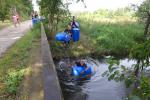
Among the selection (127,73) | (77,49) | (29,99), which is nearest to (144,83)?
(127,73)

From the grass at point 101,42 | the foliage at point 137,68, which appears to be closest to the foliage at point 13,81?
the foliage at point 137,68

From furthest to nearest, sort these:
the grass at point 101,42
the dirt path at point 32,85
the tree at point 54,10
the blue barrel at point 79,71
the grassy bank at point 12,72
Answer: the tree at point 54,10 < the grass at point 101,42 < the blue barrel at point 79,71 < the grassy bank at point 12,72 < the dirt path at point 32,85

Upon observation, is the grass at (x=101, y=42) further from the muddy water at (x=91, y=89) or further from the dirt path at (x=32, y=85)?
the dirt path at (x=32, y=85)

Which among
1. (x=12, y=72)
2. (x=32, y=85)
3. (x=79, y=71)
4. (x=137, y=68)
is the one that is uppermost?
(x=137, y=68)

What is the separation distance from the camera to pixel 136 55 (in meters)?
2.74

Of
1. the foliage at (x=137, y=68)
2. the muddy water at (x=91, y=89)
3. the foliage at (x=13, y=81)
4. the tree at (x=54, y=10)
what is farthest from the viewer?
the tree at (x=54, y=10)

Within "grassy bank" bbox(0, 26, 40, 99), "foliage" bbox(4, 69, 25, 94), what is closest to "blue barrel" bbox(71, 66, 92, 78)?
"grassy bank" bbox(0, 26, 40, 99)

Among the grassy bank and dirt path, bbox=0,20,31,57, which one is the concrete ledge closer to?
the grassy bank

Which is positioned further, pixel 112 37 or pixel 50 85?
pixel 112 37

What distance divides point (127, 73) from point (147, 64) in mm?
335

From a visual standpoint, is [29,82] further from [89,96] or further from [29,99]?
[89,96]

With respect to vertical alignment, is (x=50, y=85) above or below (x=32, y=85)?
above

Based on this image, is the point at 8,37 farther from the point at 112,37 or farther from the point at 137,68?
the point at 137,68

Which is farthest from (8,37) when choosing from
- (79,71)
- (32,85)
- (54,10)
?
(32,85)
